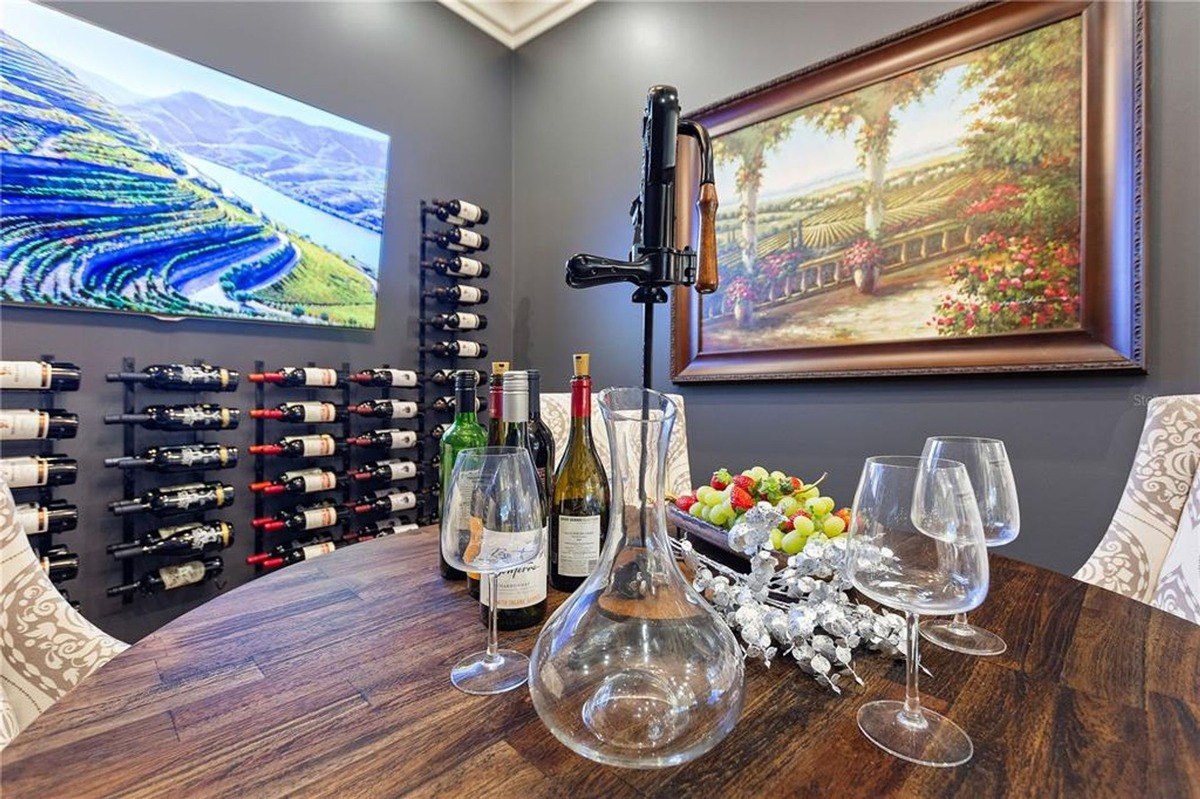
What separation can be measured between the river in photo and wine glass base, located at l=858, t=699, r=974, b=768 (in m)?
2.44

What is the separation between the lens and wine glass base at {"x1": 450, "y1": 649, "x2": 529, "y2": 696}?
51 centimetres

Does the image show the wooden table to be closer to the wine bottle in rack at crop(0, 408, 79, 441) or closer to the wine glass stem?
the wine glass stem

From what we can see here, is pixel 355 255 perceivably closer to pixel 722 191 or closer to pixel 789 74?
pixel 722 191

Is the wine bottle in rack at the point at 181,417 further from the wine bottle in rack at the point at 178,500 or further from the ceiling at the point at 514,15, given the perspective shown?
the ceiling at the point at 514,15

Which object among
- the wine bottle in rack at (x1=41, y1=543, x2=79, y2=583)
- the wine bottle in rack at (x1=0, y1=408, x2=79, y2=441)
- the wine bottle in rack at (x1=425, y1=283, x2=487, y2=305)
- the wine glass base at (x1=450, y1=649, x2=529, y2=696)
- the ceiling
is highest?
the ceiling

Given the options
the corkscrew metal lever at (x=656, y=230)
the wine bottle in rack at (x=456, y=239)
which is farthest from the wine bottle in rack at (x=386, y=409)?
the corkscrew metal lever at (x=656, y=230)

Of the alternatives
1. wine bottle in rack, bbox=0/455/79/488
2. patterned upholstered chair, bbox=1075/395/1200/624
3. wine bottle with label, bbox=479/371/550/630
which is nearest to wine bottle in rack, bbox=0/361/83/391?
wine bottle in rack, bbox=0/455/79/488

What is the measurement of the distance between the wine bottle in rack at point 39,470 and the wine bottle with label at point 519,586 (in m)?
1.69

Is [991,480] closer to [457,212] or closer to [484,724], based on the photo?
[484,724]

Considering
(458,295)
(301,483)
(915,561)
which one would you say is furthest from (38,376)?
(915,561)

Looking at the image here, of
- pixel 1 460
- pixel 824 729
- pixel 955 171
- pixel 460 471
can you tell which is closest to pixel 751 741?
pixel 824 729

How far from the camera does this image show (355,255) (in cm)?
232

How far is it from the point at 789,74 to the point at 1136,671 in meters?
2.18

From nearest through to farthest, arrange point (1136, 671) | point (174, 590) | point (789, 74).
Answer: point (1136, 671)
point (174, 590)
point (789, 74)
